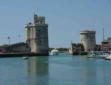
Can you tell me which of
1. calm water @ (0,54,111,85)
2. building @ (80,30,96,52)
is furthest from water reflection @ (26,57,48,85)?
building @ (80,30,96,52)

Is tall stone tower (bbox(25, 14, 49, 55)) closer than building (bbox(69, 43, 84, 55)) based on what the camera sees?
Yes

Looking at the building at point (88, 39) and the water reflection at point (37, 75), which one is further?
the building at point (88, 39)

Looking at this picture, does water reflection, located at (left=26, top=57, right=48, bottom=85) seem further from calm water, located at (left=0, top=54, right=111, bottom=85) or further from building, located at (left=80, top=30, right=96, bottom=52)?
building, located at (left=80, top=30, right=96, bottom=52)

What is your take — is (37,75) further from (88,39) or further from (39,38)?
(88,39)

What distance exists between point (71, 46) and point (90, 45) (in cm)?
1091

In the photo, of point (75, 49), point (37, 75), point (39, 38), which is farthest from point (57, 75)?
point (75, 49)

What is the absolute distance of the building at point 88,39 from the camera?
16162 cm

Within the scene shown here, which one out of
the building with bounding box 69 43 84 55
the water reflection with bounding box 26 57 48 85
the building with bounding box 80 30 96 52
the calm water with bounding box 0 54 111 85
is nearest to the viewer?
the calm water with bounding box 0 54 111 85

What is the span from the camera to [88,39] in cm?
16288

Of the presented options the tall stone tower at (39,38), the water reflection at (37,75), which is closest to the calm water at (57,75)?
the water reflection at (37,75)

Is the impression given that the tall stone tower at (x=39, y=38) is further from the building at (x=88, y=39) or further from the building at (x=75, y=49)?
the building at (x=88, y=39)

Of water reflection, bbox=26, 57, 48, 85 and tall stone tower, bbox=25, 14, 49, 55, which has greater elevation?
tall stone tower, bbox=25, 14, 49, 55

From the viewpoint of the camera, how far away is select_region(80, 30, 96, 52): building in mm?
161625

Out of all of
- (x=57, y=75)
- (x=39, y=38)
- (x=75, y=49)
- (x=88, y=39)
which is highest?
(x=88, y=39)
